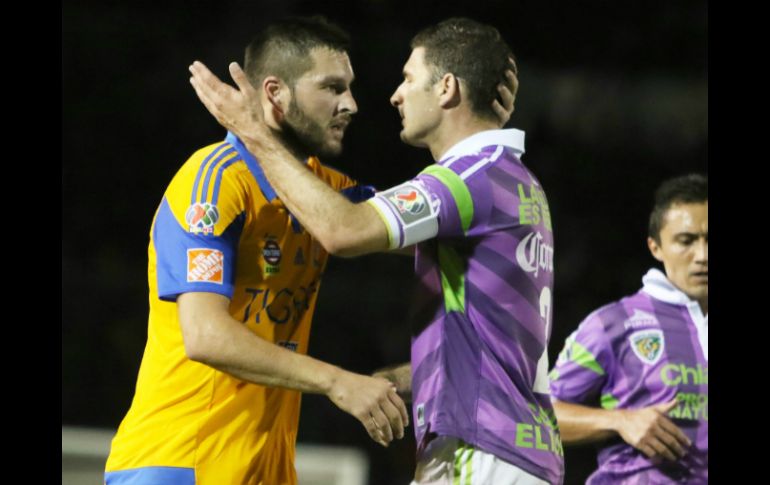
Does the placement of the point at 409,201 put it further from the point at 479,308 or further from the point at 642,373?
the point at 642,373

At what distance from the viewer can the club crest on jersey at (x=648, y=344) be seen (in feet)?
16.6

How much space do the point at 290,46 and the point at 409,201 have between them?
80 centimetres

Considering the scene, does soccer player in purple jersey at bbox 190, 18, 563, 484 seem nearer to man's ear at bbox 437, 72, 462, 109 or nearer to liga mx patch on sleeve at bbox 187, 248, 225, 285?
man's ear at bbox 437, 72, 462, 109

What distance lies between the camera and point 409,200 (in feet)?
9.87

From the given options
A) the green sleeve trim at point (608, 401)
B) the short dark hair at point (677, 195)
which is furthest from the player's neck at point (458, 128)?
the short dark hair at point (677, 195)

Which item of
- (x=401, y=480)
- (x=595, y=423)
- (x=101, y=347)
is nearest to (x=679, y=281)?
(x=595, y=423)

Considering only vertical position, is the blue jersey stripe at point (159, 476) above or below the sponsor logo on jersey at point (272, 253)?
below

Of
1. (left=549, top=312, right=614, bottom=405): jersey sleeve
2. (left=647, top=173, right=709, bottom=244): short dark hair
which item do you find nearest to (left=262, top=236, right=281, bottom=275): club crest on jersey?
(left=549, top=312, right=614, bottom=405): jersey sleeve

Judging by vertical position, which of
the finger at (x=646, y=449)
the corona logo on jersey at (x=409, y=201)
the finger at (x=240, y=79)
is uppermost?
the finger at (x=240, y=79)

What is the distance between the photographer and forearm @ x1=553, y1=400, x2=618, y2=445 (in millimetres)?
4809

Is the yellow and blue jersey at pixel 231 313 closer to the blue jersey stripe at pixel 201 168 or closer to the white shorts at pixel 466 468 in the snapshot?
the blue jersey stripe at pixel 201 168

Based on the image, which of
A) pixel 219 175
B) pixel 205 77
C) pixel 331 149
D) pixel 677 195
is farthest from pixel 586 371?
pixel 205 77

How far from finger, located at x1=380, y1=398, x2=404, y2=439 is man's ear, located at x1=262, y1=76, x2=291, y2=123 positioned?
3.54 ft

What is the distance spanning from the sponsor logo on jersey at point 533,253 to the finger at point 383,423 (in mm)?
644
